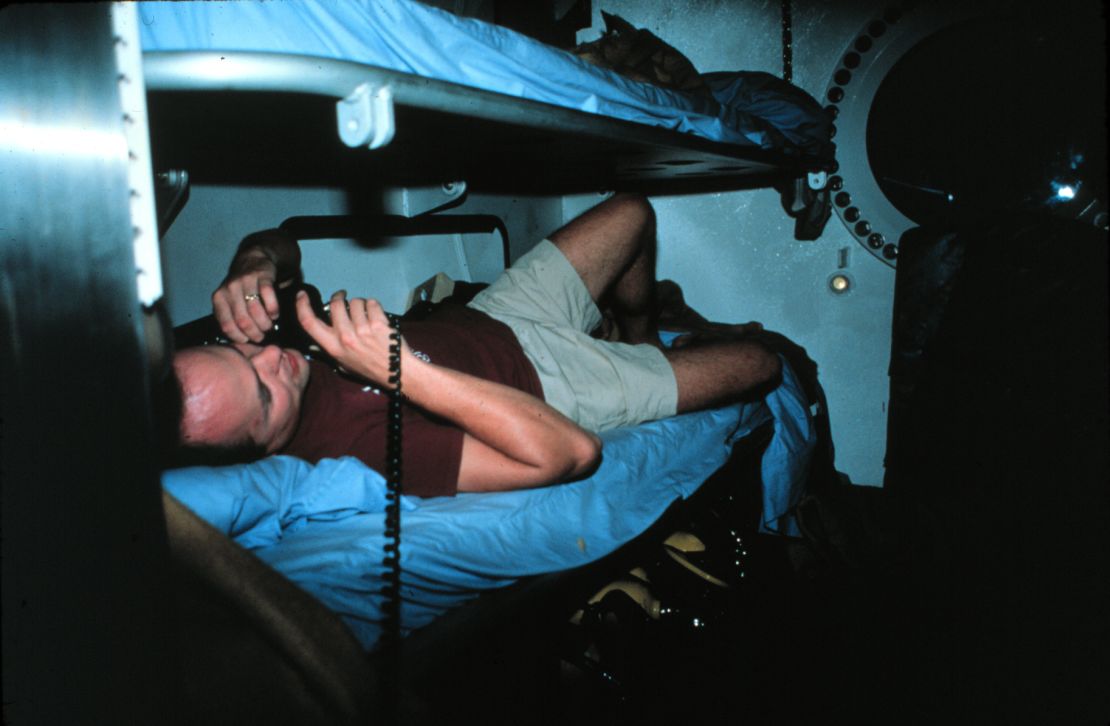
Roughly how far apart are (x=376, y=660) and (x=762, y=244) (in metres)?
2.47

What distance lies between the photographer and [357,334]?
113 centimetres

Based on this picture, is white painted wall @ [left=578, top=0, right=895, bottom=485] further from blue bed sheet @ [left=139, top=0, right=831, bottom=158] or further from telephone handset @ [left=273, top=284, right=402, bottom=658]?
telephone handset @ [left=273, top=284, right=402, bottom=658]

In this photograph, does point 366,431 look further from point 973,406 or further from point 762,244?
point 762,244

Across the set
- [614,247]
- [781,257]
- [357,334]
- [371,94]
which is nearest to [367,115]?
[371,94]

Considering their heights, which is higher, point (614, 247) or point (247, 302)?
point (614, 247)

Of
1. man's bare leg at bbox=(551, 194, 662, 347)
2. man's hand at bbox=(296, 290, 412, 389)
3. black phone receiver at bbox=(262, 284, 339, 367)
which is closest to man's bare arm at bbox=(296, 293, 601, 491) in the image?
man's hand at bbox=(296, 290, 412, 389)

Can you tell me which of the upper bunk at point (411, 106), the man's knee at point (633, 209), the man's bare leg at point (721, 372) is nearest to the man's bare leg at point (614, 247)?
the man's knee at point (633, 209)

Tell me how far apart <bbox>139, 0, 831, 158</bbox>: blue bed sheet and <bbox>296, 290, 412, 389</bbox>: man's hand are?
0.47 metres

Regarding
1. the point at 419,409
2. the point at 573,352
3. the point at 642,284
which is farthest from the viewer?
the point at 642,284

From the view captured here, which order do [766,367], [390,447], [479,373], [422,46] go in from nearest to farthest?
1. [422,46]
2. [390,447]
3. [479,373]
4. [766,367]

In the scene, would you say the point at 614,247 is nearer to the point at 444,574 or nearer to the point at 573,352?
the point at 573,352

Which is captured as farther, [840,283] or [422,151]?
[840,283]

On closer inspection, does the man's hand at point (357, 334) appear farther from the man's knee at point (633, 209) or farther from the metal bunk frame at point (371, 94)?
the man's knee at point (633, 209)

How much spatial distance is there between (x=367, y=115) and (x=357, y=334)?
20.4 inches
